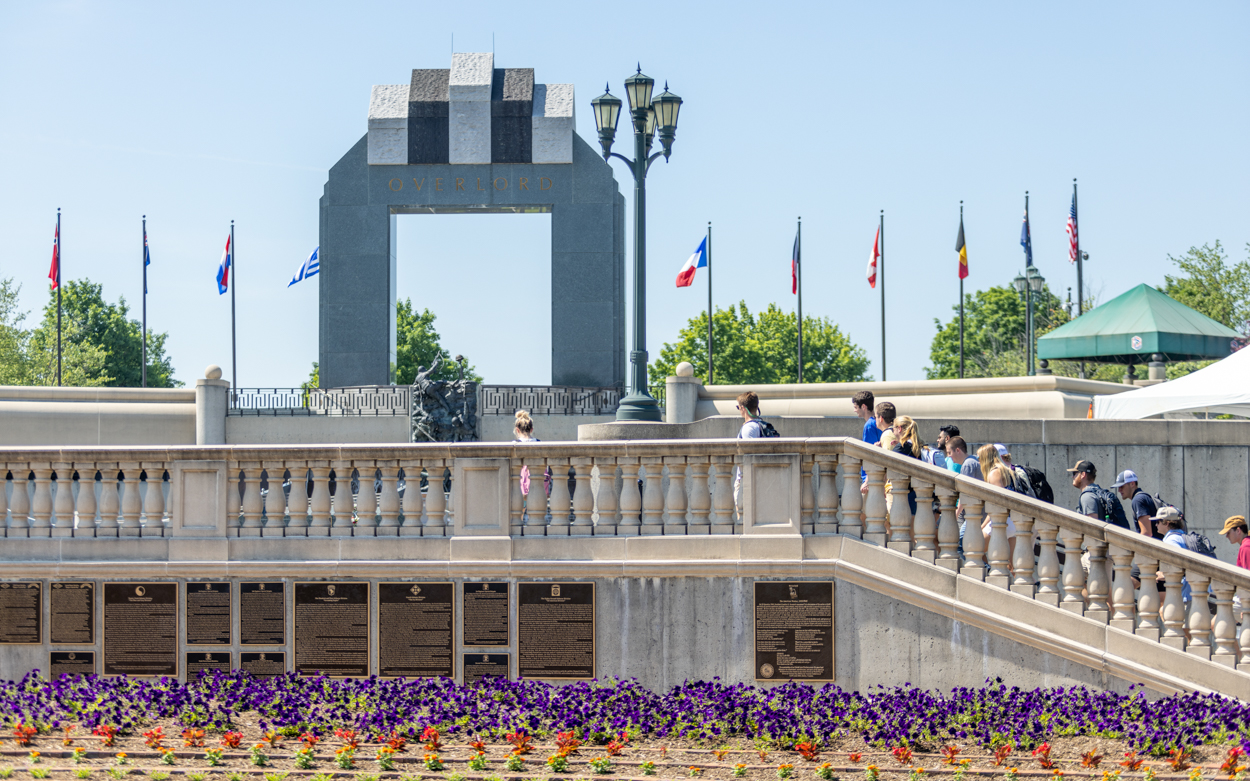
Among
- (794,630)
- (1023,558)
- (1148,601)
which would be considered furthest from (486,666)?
(1148,601)

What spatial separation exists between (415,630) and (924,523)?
4.35 metres

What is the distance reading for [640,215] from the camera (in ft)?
60.9

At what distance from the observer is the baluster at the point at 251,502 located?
33.9 ft

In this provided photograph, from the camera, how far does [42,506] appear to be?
10.5 m

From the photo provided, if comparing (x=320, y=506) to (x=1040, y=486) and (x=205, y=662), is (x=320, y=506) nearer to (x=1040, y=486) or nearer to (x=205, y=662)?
(x=205, y=662)

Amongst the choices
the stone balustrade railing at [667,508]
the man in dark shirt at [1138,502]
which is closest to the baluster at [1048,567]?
the stone balustrade railing at [667,508]

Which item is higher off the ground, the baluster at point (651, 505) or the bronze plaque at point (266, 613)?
the baluster at point (651, 505)

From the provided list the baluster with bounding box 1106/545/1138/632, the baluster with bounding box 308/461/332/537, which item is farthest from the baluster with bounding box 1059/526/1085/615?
the baluster with bounding box 308/461/332/537

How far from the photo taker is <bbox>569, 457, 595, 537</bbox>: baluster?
1005cm

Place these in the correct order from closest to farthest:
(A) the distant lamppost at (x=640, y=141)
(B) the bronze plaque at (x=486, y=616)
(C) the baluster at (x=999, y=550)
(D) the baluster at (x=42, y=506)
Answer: (C) the baluster at (x=999, y=550) < (B) the bronze plaque at (x=486, y=616) < (D) the baluster at (x=42, y=506) < (A) the distant lamppost at (x=640, y=141)

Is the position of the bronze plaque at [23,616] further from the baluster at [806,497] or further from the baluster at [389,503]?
the baluster at [806,497]

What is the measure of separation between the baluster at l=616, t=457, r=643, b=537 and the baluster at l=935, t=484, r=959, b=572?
2478mm

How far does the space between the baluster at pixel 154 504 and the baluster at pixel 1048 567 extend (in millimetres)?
7302

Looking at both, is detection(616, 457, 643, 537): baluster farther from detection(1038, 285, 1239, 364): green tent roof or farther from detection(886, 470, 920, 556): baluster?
detection(1038, 285, 1239, 364): green tent roof
